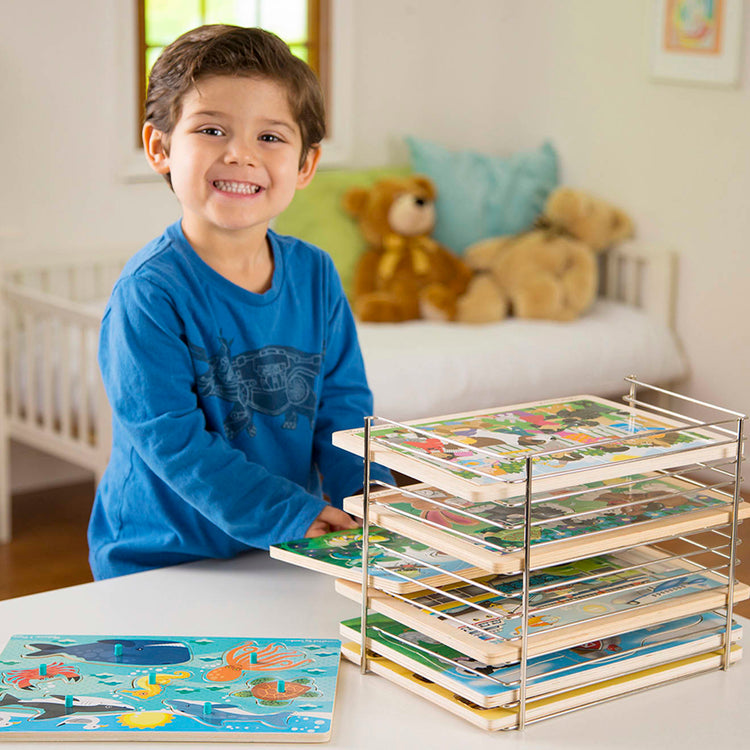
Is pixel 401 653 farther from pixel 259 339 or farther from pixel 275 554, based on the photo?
pixel 259 339

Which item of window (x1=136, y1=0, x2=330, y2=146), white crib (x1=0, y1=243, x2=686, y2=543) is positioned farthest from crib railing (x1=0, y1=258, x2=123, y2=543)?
window (x1=136, y1=0, x2=330, y2=146)

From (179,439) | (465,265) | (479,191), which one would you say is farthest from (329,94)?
(179,439)

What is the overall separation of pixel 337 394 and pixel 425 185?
2.30 m

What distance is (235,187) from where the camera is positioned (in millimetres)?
1128

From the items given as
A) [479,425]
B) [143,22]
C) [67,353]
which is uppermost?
[143,22]

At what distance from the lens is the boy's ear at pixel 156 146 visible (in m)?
1.18

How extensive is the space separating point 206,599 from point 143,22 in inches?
102

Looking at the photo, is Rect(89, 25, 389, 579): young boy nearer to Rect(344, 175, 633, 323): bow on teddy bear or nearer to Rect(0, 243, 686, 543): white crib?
Rect(0, 243, 686, 543): white crib

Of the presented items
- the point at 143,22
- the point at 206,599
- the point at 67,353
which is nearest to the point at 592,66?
the point at 143,22

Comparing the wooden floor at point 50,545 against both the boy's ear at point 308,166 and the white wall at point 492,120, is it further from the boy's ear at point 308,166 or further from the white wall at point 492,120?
the boy's ear at point 308,166

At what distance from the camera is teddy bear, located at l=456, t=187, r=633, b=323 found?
337 centimetres

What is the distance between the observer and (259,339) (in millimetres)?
1188

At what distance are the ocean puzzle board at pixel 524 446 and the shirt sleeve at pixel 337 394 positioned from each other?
31cm

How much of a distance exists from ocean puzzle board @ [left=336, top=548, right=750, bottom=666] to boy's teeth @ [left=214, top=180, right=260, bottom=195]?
→ 1.34ft
